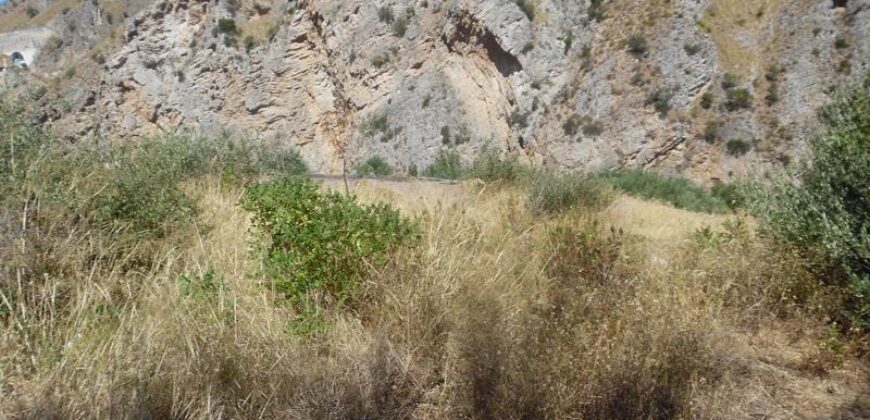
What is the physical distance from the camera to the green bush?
3605 mm

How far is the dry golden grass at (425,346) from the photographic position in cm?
248

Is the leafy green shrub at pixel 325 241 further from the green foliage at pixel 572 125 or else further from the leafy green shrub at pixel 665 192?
the green foliage at pixel 572 125

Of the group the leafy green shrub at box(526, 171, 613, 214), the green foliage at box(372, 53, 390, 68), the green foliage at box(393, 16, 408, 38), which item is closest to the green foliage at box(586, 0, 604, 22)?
the green foliage at box(393, 16, 408, 38)

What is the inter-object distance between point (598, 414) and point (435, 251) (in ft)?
4.50

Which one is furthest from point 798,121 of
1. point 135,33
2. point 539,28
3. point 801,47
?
point 135,33

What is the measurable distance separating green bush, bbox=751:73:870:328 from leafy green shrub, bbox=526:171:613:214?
79.0 inches

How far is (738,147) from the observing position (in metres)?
21.9

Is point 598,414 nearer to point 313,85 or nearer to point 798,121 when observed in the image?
point 798,121

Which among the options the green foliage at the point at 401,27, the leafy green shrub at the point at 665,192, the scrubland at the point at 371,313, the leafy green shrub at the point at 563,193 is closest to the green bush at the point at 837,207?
the scrubland at the point at 371,313

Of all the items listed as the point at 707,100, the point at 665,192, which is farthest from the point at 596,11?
the point at 665,192

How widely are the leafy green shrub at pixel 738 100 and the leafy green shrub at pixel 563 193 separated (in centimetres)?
1763

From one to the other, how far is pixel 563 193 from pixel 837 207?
3104mm

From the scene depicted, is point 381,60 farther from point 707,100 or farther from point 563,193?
point 563,193

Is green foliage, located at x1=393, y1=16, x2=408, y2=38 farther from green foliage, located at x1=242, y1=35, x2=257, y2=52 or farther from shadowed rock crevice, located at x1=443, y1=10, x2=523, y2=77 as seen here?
green foliage, located at x1=242, y1=35, x2=257, y2=52
